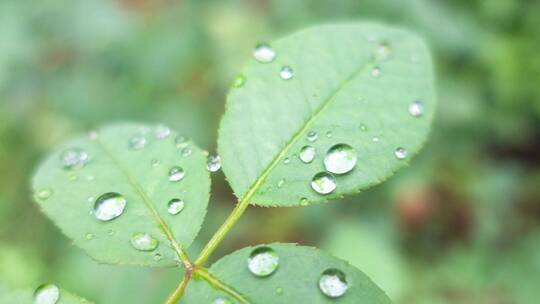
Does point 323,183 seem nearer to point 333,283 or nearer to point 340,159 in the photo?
point 340,159

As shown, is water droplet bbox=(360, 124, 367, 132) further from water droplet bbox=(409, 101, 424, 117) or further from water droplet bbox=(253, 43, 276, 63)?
water droplet bbox=(253, 43, 276, 63)

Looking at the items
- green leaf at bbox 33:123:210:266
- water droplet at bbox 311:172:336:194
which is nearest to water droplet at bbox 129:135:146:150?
green leaf at bbox 33:123:210:266

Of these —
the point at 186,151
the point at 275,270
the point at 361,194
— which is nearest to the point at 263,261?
the point at 275,270

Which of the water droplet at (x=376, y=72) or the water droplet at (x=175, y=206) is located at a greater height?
the water droplet at (x=376, y=72)

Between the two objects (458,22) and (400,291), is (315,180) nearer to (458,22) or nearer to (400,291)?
(400,291)

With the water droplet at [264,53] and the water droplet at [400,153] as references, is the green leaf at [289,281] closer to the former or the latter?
the water droplet at [400,153]

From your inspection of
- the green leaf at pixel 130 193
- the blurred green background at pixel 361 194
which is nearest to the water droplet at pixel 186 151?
the green leaf at pixel 130 193
